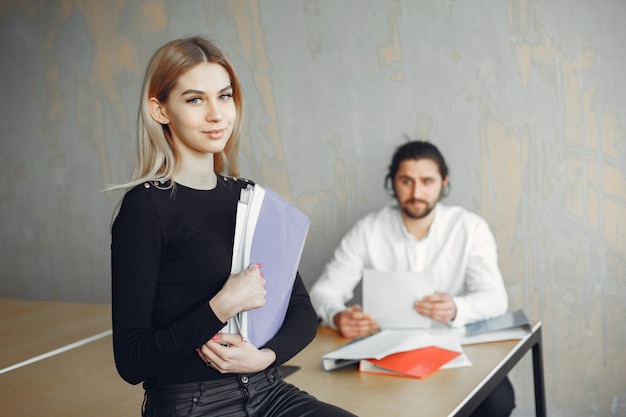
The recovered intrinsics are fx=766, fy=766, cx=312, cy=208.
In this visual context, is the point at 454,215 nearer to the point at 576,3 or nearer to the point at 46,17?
the point at 576,3

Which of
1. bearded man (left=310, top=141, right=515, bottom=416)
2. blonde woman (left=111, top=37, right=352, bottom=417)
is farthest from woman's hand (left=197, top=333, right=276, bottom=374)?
bearded man (left=310, top=141, right=515, bottom=416)

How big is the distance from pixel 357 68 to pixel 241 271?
213 centimetres

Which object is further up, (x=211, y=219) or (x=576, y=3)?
(x=576, y=3)

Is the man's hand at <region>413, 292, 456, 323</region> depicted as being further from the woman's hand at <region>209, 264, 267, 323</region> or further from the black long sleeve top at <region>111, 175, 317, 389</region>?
the woman's hand at <region>209, 264, 267, 323</region>

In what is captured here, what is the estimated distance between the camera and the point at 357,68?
10.9ft

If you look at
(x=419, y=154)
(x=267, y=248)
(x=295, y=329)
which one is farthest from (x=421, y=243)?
(x=267, y=248)

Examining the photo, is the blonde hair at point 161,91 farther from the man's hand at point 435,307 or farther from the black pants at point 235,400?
the man's hand at point 435,307

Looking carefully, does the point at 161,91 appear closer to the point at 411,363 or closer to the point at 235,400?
the point at 235,400

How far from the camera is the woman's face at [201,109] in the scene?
137 cm

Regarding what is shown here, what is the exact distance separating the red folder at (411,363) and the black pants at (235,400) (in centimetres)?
51

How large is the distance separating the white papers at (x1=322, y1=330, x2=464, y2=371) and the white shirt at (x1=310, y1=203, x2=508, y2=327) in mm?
511

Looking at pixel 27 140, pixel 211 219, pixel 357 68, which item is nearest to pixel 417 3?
pixel 357 68

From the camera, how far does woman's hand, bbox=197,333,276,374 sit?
1.32 metres

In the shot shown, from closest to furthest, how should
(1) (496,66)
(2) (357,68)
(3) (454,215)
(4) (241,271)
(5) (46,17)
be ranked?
1. (4) (241,271)
2. (3) (454,215)
3. (1) (496,66)
4. (2) (357,68)
5. (5) (46,17)
